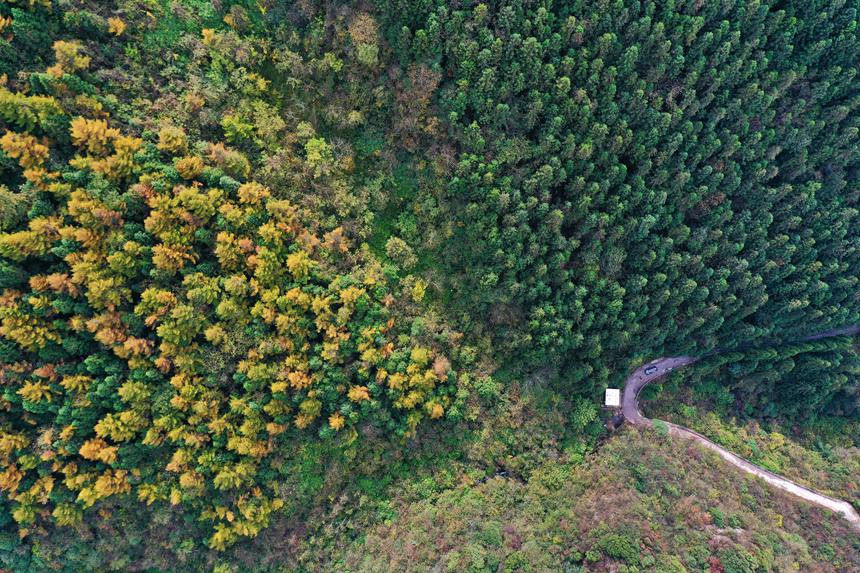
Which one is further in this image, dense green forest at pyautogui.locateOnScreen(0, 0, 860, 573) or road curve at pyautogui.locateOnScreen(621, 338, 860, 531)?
road curve at pyautogui.locateOnScreen(621, 338, 860, 531)

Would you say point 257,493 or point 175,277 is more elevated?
point 175,277

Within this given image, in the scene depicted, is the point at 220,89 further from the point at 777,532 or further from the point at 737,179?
the point at 777,532

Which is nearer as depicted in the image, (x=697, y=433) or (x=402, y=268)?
(x=402, y=268)

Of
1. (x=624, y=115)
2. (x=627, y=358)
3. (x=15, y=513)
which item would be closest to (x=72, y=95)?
(x=15, y=513)

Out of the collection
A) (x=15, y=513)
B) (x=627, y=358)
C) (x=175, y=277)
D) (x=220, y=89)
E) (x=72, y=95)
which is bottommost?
(x=15, y=513)

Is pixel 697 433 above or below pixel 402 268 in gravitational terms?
below
